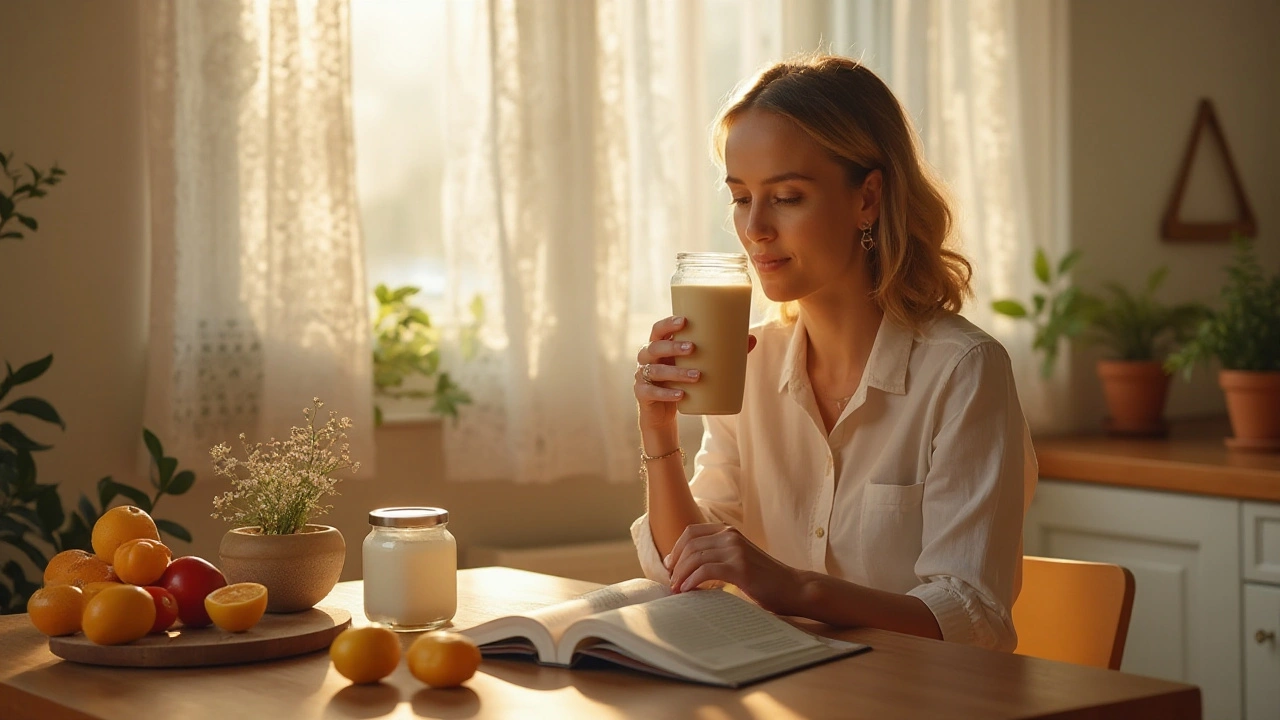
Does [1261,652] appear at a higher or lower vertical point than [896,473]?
lower

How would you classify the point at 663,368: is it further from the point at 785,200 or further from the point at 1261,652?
the point at 1261,652

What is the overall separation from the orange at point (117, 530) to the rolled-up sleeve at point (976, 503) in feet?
2.94

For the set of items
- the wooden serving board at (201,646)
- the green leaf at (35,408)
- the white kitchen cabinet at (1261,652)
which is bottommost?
the white kitchen cabinet at (1261,652)

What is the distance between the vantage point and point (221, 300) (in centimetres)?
263

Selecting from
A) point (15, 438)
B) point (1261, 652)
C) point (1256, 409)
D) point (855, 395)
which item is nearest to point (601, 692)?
point (855, 395)

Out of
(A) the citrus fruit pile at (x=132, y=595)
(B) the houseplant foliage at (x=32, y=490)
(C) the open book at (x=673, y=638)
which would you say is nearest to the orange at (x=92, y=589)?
(A) the citrus fruit pile at (x=132, y=595)

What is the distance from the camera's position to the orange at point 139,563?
4.86ft

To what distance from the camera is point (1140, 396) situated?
12.1 feet

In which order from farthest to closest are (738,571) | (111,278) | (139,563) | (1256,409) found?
(1256,409) → (111,278) → (738,571) → (139,563)

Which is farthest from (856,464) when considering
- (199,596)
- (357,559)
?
(357,559)

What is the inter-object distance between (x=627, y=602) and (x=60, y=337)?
1.47m

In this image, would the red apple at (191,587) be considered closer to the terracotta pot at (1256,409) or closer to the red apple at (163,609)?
the red apple at (163,609)

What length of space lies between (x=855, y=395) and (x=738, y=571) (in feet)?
1.55

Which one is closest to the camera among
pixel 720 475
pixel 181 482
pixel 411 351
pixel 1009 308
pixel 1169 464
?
pixel 720 475
